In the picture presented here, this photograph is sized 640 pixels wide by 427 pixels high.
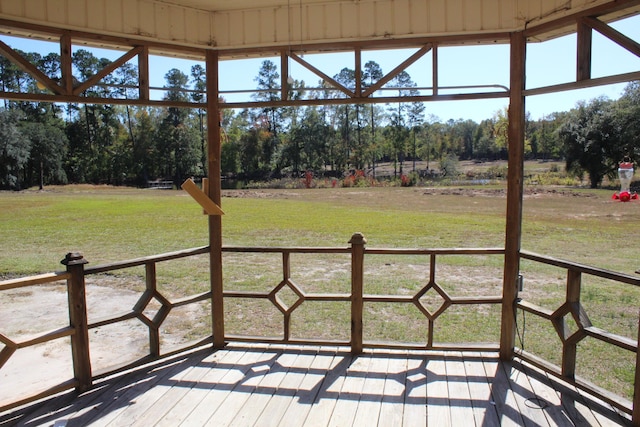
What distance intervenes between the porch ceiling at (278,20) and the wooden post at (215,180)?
0.93 ft

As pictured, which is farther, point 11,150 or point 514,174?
point 11,150

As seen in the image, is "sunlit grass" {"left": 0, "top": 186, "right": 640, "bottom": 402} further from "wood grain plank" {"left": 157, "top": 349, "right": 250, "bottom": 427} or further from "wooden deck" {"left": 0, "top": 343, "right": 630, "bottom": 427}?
"wood grain plank" {"left": 157, "top": 349, "right": 250, "bottom": 427}

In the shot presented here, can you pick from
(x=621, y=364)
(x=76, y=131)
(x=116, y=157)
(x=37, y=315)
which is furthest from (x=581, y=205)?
(x=76, y=131)

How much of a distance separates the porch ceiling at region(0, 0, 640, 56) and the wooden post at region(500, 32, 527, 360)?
0.77 ft

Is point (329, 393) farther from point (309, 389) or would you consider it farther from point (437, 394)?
point (437, 394)

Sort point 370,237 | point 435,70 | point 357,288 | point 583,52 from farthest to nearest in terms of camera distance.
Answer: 1. point 370,237
2. point 357,288
3. point 435,70
4. point 583,52

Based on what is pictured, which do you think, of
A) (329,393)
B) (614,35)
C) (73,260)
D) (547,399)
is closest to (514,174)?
(614,35)

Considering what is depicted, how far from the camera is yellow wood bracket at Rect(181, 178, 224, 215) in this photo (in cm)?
321

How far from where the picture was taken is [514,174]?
366 centimetres

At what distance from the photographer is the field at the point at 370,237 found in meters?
7.12

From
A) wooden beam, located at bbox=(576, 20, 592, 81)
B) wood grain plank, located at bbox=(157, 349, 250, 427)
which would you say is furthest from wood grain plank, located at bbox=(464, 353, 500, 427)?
wooden beam, located at bbox=(576, 20, 592, 81)

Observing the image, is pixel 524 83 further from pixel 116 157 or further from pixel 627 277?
pixel 116 157

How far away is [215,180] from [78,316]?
1.50 metres

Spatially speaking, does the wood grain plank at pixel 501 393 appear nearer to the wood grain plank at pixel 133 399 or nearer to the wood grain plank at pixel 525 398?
the wood grain plank at pixel 525 398
